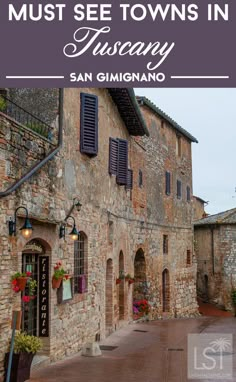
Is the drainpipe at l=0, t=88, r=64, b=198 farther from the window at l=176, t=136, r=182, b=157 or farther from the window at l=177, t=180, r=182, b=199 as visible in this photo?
the window at l=177, t=180, r=182, b=199

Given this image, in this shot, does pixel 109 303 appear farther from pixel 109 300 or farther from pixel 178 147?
pixel 178 147

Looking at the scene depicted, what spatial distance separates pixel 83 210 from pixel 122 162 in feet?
14.4

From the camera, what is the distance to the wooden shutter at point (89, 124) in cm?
1352


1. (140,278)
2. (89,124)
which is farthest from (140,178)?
(89,124)

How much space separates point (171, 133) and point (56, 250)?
47.3ft

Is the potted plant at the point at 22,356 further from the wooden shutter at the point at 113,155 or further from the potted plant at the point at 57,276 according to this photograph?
the wooden shutter at the point at 113,155

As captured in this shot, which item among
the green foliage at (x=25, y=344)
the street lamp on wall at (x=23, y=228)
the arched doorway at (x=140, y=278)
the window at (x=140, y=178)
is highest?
the window at (x=140, y=178)

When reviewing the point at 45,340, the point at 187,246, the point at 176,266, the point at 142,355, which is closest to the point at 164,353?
the point at 142,355

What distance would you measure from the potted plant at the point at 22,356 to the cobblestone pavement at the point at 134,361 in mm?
364

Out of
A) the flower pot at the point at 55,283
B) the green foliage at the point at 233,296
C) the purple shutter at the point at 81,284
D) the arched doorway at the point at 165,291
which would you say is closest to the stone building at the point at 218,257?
the green foliage at the point at 233,296

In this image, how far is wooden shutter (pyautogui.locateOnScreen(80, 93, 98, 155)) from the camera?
44.3 ft

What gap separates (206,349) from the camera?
13930 mm

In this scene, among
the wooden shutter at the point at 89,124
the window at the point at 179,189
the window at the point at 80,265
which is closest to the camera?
the window at the point at 80,265

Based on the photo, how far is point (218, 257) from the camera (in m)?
29.5
